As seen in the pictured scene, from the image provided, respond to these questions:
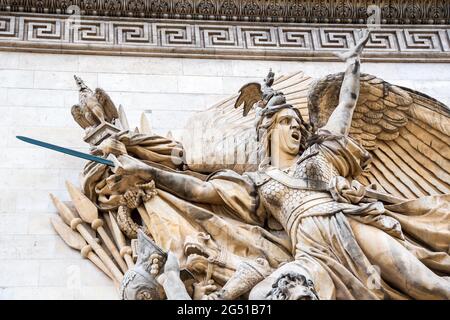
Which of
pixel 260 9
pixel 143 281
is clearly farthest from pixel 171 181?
pixel 260 9

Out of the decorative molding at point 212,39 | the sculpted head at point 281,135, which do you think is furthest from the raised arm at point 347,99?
the decorative molding at point 212,39

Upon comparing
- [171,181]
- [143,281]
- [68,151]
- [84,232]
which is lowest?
[143,281]

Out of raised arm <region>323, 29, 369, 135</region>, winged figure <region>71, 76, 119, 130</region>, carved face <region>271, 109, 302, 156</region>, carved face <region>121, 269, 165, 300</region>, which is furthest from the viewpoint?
winged figure <region>71, 76, 119, 130</region>

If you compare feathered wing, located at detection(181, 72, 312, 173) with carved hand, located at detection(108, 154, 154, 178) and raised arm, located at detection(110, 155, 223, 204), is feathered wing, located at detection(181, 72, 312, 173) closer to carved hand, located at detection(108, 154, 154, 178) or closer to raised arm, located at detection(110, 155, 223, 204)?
raised arm, located at detection(110, 155, 223, 204)

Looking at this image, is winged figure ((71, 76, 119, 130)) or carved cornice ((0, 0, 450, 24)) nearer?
winged figure ((71, 76, 119, 130))

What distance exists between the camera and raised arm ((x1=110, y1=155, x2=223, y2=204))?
324 inches

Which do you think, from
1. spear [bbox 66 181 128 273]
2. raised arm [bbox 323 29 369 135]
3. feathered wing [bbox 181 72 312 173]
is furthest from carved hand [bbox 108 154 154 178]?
raised arm [bbox 323 29 369 135]

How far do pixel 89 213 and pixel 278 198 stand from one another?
152 cm

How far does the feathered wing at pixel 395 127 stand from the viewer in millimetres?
8930

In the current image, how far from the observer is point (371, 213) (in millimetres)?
7910

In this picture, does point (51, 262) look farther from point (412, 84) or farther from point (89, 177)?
Answer: point (412, 84)

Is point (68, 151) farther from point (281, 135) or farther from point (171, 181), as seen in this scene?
point (281, 135)

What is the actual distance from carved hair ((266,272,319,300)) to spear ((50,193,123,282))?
1272mm

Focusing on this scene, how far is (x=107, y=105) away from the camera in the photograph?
8859 mm
